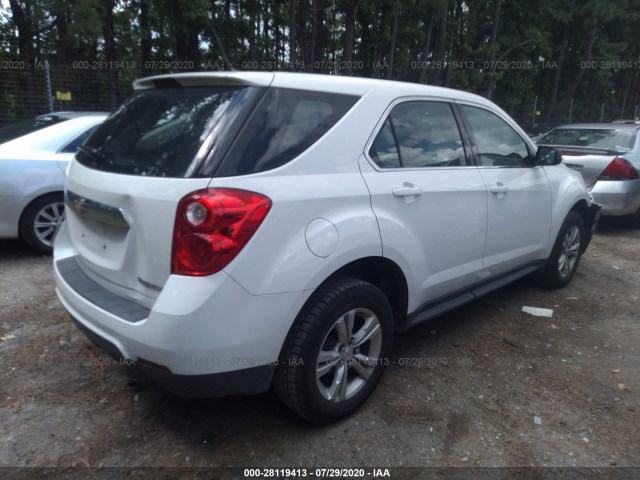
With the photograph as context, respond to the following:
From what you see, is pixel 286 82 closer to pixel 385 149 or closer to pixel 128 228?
pixel 385 149

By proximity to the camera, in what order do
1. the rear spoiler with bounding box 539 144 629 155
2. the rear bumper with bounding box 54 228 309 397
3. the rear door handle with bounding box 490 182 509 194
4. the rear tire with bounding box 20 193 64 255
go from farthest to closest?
the rear spoiler with bounding box 539 144 629 155, the rear tire with bounding box 20 193 64 255, the rear door handle with bounding box 490 182 509 194, the rear bumper with bounding box 54 228 309 397

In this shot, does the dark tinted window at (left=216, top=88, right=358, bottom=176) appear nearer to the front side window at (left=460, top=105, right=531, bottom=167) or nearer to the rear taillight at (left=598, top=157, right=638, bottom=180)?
the front side window at (left=460, top=105, right=531, bottom=167)

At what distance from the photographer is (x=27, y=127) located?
493 centimetres

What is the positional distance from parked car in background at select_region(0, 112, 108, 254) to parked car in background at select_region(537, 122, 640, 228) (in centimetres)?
607

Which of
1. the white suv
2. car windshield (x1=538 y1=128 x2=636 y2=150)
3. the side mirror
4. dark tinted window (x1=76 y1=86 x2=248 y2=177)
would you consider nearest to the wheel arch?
the white suv

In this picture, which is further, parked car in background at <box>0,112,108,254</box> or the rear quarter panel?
parked car in background at <box>0,112,108,254</box>

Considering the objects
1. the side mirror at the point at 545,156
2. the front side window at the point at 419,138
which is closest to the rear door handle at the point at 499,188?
the front side window at the point at 419,138

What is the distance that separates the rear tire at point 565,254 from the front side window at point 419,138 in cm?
170

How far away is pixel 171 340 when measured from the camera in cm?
186

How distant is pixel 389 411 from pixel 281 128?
63.2 inches

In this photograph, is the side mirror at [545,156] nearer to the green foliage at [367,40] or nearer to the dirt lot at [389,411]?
the dirt lot at [389,411]

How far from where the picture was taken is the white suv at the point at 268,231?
1899mm

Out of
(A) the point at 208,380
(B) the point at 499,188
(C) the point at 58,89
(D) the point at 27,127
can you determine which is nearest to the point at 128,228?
(A) the point at 208,380

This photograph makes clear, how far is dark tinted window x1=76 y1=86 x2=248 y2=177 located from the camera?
2041mm
